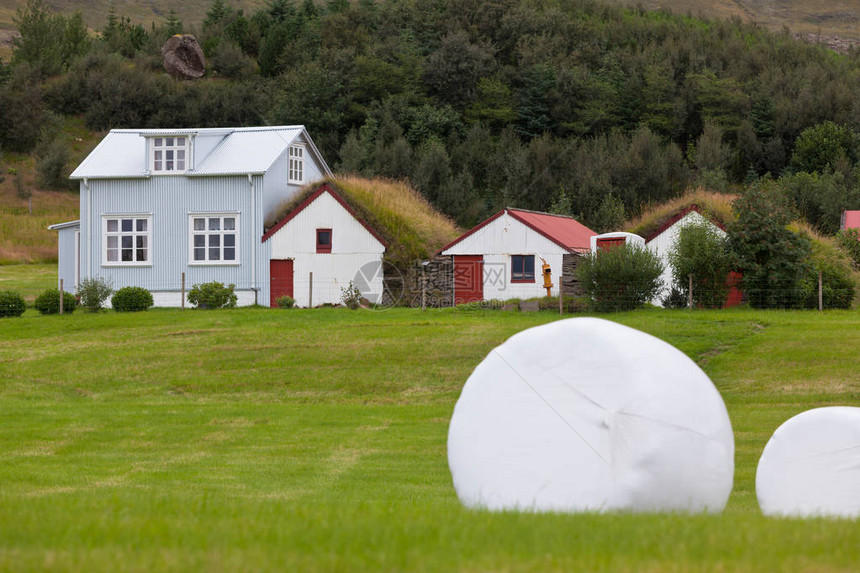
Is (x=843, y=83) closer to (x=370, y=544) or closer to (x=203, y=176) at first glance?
(x=203, y=176)

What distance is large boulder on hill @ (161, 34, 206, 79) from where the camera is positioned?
290ft

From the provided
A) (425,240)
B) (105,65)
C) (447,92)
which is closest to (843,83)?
(447,92)

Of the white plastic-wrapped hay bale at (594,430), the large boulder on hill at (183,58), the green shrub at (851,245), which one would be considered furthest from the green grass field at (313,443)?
the large boulder on hill at (183,58)

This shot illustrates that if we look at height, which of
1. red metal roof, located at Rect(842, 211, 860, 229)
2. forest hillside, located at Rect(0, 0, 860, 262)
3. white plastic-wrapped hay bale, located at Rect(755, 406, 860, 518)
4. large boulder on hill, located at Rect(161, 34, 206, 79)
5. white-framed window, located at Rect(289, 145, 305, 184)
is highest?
large boulder on hill, located at Rect(161, 34, 206, 79)

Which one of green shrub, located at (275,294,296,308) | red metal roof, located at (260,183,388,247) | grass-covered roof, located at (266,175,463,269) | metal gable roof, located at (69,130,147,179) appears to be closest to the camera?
green shrub, located at (275,294,296,308)

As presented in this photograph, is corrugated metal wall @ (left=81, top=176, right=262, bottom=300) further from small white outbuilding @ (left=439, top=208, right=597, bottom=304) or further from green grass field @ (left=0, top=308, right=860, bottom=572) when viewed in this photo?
small white outbuilding @ (left=439, top=208, right=597, bottom=304)

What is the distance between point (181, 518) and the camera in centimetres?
646

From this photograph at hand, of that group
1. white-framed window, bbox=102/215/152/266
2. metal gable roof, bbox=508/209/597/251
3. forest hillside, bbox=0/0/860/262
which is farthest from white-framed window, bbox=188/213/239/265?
forest hillside, bbox=0/0/860/262

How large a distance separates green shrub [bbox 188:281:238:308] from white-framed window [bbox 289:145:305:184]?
7703mm

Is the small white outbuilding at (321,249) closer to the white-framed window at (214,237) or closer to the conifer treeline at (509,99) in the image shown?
the white-framed window at (214,237)

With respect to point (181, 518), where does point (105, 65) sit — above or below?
above

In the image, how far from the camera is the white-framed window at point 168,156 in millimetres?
39750

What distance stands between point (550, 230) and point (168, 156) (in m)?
15.9

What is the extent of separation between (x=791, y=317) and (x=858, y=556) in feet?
76.0
